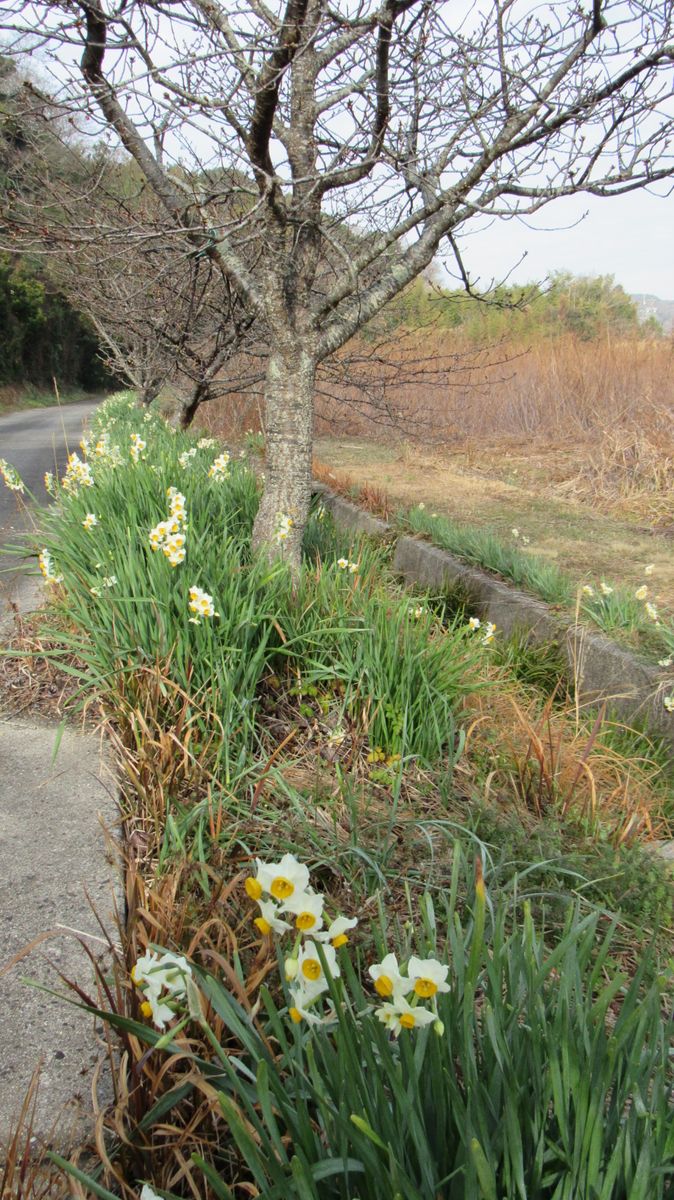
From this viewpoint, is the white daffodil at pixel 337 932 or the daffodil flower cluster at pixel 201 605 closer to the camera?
the white daffodil at pixel 337 932

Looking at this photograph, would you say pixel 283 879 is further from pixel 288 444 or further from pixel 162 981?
pixel 288 444

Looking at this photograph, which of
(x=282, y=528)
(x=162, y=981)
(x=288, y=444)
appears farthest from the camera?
(x=288, y=444)

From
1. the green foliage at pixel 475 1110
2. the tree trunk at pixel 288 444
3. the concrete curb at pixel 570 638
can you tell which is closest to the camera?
the green foliage at pixel 475 1110

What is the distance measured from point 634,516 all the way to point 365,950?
5619mm

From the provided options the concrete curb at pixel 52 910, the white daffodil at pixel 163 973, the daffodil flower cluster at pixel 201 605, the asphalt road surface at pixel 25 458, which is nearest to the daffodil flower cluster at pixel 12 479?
the asphalt road surface at pixel 25 458

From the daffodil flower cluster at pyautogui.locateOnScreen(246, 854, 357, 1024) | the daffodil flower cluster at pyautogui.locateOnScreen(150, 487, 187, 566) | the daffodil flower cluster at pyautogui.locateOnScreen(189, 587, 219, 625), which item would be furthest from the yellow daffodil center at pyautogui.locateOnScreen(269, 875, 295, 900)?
the daffodil flower cluster at pyautogui.locateOnScreen(150, 487, 187, 566)

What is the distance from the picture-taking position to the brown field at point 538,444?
5754 mm

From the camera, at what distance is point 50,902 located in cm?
172

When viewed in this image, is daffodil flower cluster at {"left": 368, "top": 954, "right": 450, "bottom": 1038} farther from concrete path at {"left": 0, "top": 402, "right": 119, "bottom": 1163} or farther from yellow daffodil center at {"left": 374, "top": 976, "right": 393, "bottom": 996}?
concrete path at {"left": 0, "top": 402, "right": 119, "bottom": 1163}

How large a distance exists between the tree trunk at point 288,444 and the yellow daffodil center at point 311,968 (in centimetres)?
252

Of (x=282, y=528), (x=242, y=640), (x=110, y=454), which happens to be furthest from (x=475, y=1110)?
(x=110, y=454)

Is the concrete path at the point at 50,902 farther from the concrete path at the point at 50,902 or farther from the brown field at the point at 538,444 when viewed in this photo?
the brown field at the point at 538,444

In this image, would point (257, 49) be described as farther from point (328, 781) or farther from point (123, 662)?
point (328, 781)

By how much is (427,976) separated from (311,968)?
0.17 meters
